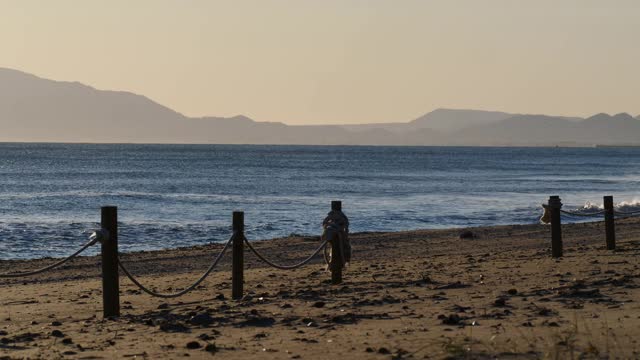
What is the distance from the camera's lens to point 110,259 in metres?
12.0

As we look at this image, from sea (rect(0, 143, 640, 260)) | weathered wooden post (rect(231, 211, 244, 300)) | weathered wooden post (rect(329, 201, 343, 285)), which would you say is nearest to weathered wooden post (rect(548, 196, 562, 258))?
weathered wooden post (rect(329, 201, 343, 285))

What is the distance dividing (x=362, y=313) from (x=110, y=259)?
291cm

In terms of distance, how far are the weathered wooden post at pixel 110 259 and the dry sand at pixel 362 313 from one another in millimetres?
236

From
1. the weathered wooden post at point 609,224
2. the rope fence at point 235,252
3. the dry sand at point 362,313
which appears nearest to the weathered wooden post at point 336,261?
the rope fence at point 235,252

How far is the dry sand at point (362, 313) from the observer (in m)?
9.65

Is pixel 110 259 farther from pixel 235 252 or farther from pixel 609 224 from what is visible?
pixel 609 224

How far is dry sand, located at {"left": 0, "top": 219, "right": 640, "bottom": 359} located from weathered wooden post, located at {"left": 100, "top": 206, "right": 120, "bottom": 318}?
0.77ft

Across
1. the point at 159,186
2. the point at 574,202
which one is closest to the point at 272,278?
the point at 574,202

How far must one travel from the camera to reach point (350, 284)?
14945 mm

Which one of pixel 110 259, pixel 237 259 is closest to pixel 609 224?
pixel 237 259

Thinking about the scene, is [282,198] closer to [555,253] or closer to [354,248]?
[354,248]

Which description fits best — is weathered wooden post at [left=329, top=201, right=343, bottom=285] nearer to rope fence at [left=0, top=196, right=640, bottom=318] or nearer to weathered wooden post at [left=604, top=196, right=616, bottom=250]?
rope fence at [left=0, top=196, right=640, bottom=318]

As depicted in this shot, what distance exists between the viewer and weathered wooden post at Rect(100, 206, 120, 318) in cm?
1195

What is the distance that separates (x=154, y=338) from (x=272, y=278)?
20.1 feet
